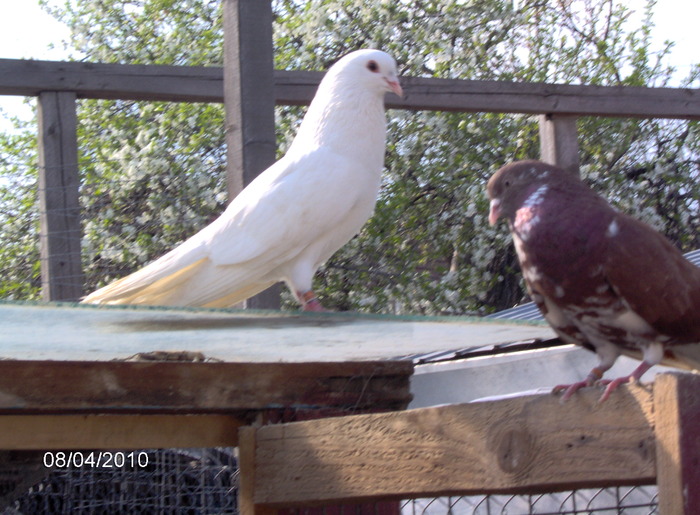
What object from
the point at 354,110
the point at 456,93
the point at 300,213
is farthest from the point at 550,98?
the point at 300,213

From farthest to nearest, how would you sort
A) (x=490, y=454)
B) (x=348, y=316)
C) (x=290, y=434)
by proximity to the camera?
(x=348, y=316), (x=290, y=434), (x=490, y=454)

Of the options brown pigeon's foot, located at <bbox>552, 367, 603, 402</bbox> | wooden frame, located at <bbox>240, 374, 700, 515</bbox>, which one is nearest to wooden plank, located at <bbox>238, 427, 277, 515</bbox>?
wooden frame, located at <bbox>240, 374, 700, 515</bbox>

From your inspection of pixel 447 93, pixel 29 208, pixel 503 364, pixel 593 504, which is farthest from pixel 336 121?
pixel 29 208

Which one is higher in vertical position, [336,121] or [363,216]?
[336,121]

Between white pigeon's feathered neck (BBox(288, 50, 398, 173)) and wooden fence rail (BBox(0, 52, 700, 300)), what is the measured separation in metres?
0.24

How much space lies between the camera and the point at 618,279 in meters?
1.58

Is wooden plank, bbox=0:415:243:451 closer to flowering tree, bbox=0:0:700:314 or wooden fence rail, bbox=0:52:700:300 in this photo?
wooden fence rail, bbox=0:52:700:300

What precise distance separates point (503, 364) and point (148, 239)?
3238 millimetres

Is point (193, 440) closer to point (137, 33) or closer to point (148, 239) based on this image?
point (148, 239)

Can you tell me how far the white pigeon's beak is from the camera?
3128mm

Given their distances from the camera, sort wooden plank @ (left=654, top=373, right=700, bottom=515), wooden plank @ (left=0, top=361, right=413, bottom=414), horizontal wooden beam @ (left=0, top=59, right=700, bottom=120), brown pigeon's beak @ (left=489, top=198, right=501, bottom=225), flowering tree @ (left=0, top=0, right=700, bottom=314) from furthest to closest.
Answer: flowering tree @ (left=0, top=0, right=700, bottom=314) < horizontal wooden beam @ (left=0, top=59, right=700, bottom=120) < brown pigeon's beak @ (left=489, top=198, right=501, bottom=225) < wooden plank @ (left=0, top=361, right=413, bottom=414) < wooden plank @ (left=654, top=373, right=700, bottom=515)

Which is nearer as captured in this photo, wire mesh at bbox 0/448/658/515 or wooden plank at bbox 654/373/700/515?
wooden plank at bbox 654/373/700/515

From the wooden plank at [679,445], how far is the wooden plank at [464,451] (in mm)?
28

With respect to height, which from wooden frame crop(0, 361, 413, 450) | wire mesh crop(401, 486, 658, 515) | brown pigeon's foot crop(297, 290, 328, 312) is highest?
brown pigeon's foot crop(297, 290, 328, 312)
